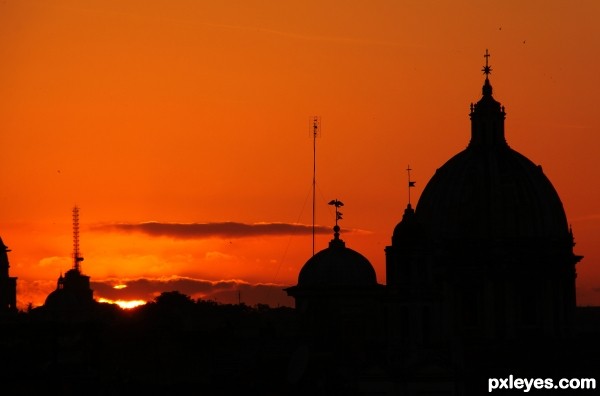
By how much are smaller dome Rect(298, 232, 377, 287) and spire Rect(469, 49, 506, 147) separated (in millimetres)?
16678

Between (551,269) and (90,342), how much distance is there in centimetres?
2989

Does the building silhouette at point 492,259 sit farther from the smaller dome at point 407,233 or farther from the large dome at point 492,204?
the smaller dome at point 407,233

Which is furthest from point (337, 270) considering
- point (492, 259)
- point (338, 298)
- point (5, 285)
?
point (5, 285)

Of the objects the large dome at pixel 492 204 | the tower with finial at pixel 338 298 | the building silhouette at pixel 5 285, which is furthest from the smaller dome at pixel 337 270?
the building silhouette at pixel 5 285

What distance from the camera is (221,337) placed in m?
164

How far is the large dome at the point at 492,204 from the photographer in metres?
148

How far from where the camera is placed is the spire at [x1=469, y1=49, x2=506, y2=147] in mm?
151125

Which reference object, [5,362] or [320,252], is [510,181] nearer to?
[320,252]

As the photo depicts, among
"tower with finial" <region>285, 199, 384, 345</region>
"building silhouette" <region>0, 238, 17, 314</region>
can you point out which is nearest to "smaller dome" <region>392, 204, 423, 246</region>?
"tower with finial" <region>285, 199, 384, 345</region>

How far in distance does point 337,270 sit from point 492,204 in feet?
54.2

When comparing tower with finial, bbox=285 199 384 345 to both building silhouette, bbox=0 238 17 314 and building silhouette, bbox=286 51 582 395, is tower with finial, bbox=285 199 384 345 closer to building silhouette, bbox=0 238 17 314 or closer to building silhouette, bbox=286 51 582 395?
building silhouette, bbox=286 51 582 395

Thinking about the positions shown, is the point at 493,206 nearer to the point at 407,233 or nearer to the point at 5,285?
the point at 407,233

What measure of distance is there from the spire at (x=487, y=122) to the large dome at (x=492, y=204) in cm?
148

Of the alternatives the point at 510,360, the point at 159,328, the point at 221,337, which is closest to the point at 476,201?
the point at 510,360
